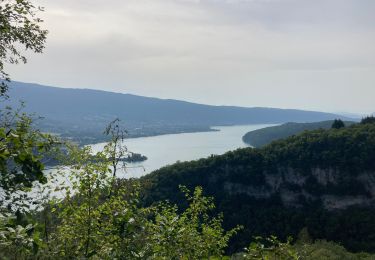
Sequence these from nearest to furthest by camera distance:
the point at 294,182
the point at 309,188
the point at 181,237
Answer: the point at 181,237 → the point at 309,188 → the point at 294,182

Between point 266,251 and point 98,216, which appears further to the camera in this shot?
point 98,216

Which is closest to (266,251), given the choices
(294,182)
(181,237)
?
(181,237)

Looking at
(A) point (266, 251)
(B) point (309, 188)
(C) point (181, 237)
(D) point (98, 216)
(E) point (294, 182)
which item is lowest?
(B) point (309, 188)

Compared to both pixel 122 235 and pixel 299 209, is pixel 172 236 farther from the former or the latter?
pixel 299 209

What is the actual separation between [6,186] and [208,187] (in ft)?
292

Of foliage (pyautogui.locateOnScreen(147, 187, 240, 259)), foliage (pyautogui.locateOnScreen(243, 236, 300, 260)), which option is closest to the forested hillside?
foliage (pyautogui.locateOnScreen(147, 187, 240, 259))

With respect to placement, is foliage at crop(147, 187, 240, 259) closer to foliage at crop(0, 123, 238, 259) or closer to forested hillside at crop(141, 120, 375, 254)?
foliage at crop(0, 123, 238, 259)

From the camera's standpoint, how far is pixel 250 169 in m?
95.2

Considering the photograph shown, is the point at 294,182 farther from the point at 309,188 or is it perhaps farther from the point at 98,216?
the point at 98,216

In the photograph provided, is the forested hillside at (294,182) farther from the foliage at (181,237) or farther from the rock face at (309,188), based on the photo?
the foliage at (181,237)

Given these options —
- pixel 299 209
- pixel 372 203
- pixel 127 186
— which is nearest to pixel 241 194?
pixel 299 209

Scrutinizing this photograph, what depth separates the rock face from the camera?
85438 millimetres

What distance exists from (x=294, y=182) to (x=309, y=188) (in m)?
3.62

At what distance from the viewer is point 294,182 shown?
305 feet
